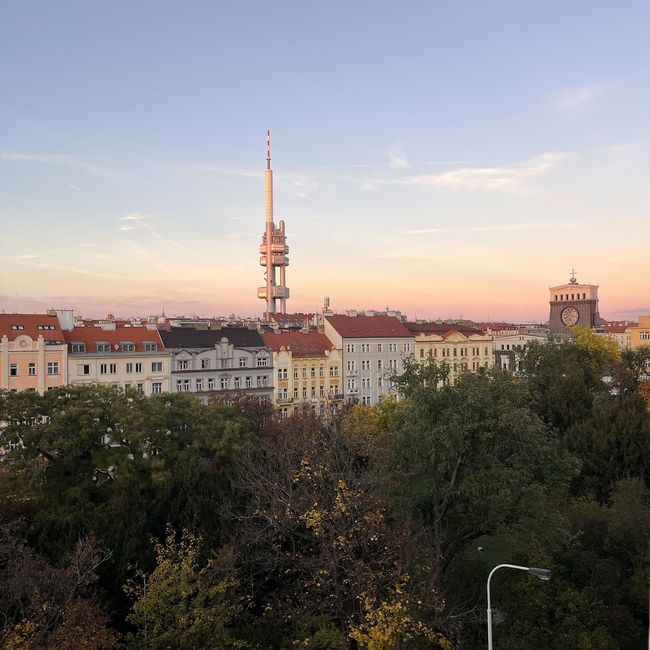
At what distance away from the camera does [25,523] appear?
2934cm

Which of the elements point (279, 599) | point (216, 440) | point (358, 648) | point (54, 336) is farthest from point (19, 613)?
point (54, 336)

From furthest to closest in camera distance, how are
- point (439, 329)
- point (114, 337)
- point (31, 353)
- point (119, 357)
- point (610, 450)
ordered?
point (439, 329) → point (114, 337) → point (119, 357) → point (31, 353) → point (610, 450)

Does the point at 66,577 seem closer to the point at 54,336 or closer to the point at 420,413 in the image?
the point at 420,413

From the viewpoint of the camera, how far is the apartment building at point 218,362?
230ft

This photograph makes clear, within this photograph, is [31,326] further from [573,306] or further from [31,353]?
[573,306]

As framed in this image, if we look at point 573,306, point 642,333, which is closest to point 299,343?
point 642,333

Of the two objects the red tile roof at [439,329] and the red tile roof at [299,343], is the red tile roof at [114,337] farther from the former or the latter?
the red tile roof at [439,329]

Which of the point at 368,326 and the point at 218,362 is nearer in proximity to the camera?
the point at 218,362

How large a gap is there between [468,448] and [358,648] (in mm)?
10605

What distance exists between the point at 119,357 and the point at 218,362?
36.6 ft

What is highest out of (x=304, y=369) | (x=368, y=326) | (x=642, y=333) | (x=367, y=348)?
(x=368, y=326)

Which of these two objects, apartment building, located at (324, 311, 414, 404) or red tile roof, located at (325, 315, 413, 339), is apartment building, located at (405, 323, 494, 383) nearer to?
apartment building, located at (324, 311, 414, 404)

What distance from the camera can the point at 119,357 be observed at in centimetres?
6588

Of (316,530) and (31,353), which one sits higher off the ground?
(31,353)
